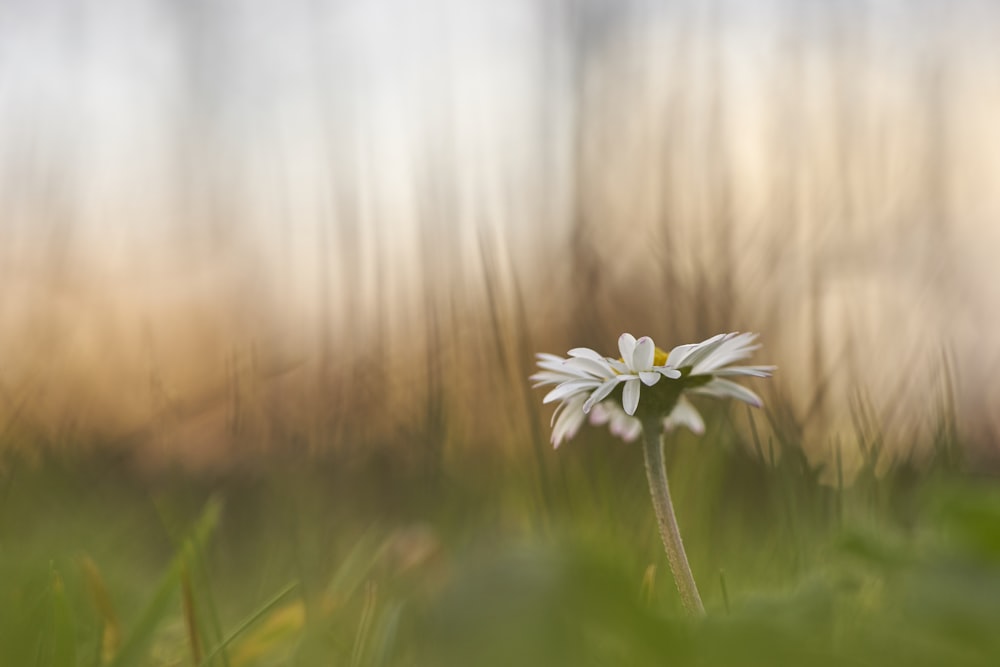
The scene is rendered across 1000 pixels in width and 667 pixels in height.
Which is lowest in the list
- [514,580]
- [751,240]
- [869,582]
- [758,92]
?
[869,582]

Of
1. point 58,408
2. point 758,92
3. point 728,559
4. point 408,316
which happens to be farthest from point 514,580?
point 758,92

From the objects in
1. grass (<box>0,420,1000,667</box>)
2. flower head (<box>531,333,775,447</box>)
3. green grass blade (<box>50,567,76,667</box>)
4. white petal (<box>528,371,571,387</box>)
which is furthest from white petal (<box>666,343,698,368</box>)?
green grass blade (<box>50,567,76,667</box>)

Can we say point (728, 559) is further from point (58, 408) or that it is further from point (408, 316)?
point (58, 408)

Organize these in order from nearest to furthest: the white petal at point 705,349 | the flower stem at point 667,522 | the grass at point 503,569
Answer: the grass at point 503,569 < the flower stem at point 667,522 < the white petal at point 705,349

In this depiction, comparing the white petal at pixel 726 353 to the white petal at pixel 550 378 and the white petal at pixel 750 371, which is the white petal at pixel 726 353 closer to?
the white petal at pixel 750 371

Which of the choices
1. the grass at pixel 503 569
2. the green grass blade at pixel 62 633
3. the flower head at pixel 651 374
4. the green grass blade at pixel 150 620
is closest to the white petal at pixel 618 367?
the flower head at pixel 651 374

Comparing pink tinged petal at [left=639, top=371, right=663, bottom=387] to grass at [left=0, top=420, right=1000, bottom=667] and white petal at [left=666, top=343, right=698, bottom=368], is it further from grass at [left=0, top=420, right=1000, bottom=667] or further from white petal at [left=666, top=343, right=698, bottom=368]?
grass at [left=0, top=420, right=1000, bottom=667]
